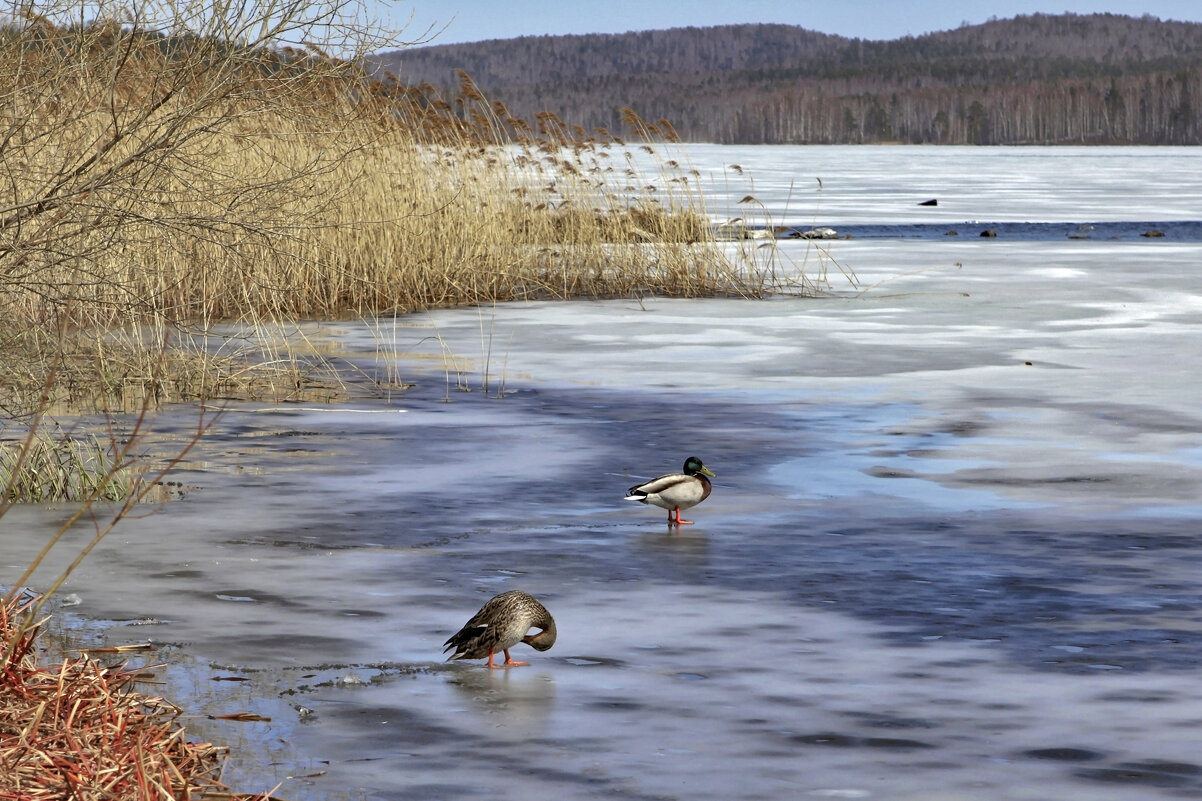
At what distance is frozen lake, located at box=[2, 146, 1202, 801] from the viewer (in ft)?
14.5

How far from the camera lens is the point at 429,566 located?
6652 mm

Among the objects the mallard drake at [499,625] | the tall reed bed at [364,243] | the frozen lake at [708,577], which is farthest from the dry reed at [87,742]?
the tall reed bed at [364,243]

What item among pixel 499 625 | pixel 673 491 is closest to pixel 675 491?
pixel 673 491

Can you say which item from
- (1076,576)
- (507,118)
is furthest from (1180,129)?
(1076,576)

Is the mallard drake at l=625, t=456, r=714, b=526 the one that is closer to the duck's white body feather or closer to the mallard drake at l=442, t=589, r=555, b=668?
the duck's white body feather

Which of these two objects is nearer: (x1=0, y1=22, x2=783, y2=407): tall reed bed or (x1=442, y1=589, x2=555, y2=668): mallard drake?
(x1=442, y1=589, x2=555, y2=668): mallard drake

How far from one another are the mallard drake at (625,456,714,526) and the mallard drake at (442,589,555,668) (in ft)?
6.80

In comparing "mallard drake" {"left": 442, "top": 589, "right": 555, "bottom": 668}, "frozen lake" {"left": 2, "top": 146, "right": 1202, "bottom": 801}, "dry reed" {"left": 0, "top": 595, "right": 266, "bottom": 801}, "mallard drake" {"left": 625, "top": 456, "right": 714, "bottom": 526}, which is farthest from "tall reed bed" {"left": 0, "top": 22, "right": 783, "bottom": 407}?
"dry reed" {"left": 0, "top": 595, "right": 266, "bottom": 801}

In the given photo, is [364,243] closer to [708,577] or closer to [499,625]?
[708,577]

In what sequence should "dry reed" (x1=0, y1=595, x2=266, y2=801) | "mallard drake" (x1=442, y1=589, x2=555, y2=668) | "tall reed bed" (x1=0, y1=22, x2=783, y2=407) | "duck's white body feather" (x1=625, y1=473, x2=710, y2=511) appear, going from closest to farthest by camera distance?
1. "dry reed" (x1=0, y1=595, x2=266, y2=801)
2. "mallard drake" (x1=442, y1=589, x2=555, y2=668)
3. "duck's white body feather" (x1=625, y1=473, x2=710, y2=511)
4. "tall reed bed" (x1=0, y1=22, x2=783, y2=407)

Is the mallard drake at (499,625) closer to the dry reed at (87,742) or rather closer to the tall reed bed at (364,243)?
the dry reed at (87,742)

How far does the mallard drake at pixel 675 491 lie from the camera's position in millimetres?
7309

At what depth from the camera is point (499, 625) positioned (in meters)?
5.14

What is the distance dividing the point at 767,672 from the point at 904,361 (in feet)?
27.6
